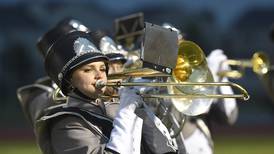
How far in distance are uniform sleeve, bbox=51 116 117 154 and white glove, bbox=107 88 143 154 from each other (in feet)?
0.18

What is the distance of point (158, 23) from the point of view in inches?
719

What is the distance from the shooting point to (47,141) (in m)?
4.13

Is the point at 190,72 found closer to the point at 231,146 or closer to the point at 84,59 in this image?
the point at 84,59

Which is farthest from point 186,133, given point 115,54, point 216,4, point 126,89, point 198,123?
point 216,4

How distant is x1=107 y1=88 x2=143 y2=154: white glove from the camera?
12.7 feet

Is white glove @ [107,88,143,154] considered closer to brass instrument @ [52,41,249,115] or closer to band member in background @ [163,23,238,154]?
brass instrument @ [52,41,249,115]

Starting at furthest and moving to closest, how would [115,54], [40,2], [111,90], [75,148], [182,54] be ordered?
[40,2] < [115,54] < [182,54] < [111,90] < [75,148]

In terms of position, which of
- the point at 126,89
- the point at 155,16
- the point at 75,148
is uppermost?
the point at 155,16

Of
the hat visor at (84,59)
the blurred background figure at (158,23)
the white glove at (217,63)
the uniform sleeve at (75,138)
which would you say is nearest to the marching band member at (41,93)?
the white glove at (217,63)

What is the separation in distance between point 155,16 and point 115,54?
14410 mm

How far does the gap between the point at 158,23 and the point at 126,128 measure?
47.3 feet

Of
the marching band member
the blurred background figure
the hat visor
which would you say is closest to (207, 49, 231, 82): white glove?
the marching band member

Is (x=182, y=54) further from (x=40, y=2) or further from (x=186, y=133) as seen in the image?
(x=40, y=2)

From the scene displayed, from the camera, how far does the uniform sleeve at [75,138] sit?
3.93 metres
